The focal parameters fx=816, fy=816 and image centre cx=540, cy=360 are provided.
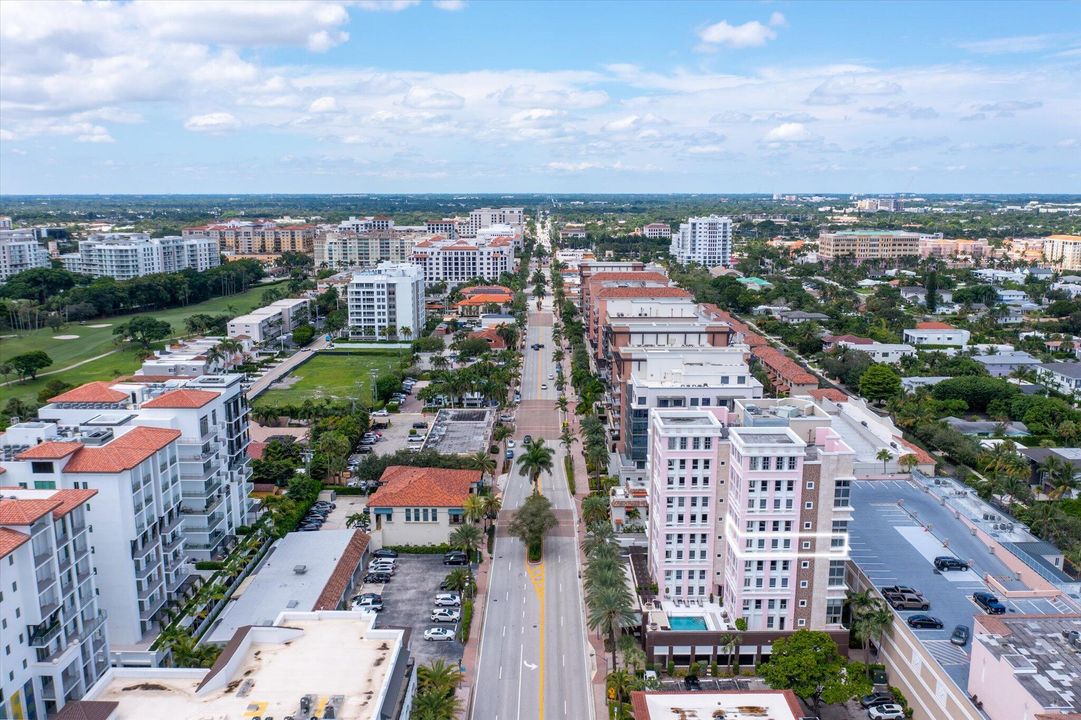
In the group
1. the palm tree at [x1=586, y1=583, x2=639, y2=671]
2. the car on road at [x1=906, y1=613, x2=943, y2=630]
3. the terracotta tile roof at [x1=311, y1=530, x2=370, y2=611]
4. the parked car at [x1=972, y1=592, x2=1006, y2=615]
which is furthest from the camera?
the terracotta tile roof at [x1=311, y1=530, x2=370, y2=611]

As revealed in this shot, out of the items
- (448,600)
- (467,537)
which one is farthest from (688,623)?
(467,537)

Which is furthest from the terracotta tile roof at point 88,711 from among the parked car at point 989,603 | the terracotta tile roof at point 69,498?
the parked car at point 989,603

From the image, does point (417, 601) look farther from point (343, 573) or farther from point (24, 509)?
point (24, 509)

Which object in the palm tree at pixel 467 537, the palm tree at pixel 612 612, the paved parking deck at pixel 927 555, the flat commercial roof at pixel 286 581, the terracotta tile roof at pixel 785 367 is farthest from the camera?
the terracotta tile roof at pixel 785 367

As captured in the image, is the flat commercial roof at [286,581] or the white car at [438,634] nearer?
the flat commercial roof at [286,581]

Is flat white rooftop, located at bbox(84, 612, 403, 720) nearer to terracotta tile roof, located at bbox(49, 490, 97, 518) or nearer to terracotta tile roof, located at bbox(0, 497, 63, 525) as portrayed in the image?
terracotta tile roof, located at bbox(0, 497, 63, 525)

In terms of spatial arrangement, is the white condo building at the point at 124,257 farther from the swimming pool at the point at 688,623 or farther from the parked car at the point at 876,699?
the parked car at the point at 876,699

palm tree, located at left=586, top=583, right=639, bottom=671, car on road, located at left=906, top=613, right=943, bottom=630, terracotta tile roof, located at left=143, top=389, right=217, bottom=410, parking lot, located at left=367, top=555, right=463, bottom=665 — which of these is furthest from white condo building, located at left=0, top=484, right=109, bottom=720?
car on road, located at left=906, top=613, right=943, bottom=630
